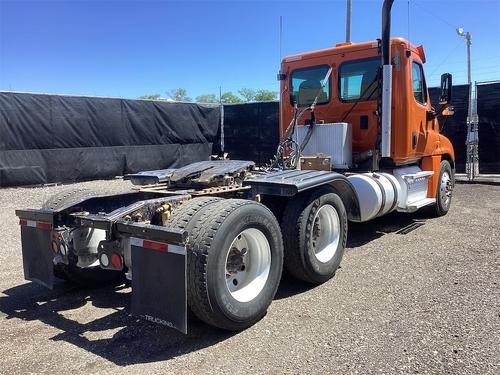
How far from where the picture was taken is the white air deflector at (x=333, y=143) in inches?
268

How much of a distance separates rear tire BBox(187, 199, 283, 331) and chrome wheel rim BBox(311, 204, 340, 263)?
0.93 m

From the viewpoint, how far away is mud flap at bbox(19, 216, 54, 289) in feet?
13.2

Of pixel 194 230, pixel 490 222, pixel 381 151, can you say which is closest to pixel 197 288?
pixel 194 230

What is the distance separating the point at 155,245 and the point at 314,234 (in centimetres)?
209

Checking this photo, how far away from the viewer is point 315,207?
15.2 feet

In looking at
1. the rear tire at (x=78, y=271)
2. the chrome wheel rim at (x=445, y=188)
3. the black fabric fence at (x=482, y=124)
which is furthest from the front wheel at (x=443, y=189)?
the rear tire at (x=78, y=271)

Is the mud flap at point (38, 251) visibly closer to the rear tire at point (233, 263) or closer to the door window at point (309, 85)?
the rear tire at point (233, 263)

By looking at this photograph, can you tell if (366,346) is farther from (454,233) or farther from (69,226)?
(454,233)

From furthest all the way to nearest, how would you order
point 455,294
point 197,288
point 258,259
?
point 455,294
point 258,259
point 197,288

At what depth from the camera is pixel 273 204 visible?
15.7 feet

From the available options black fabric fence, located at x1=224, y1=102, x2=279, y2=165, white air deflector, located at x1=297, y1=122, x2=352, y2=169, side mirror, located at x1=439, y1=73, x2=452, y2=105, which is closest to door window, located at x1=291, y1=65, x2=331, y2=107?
white air deflector, located at x1=297, y1=122, x2=352, y2=169

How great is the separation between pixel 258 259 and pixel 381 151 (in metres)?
3.44

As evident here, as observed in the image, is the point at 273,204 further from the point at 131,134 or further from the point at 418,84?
the point at 131,134

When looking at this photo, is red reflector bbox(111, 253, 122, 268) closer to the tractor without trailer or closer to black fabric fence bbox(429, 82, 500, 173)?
the tractor without trailer
